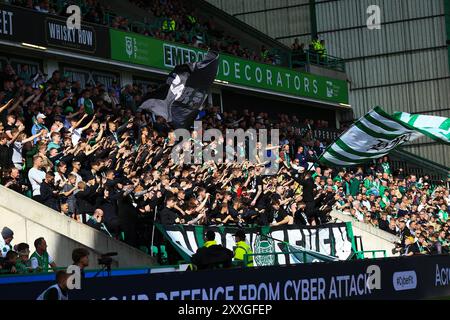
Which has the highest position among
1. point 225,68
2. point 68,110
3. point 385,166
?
point 225,68

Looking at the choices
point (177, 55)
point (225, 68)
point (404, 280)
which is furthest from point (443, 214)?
point (404, 280)

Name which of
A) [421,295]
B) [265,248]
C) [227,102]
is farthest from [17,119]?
[227,102]

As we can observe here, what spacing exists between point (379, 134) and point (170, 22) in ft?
40.0

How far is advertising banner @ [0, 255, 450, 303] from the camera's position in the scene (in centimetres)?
1054

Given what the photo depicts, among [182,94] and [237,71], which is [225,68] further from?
[182,94]

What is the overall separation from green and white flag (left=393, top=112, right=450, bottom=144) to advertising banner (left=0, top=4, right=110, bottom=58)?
31.5 feet

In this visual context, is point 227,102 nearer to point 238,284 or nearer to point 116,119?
point 116,119

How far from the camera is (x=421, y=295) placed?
19.0 m

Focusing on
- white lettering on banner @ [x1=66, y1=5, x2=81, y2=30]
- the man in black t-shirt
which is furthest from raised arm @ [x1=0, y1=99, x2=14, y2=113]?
white lettering on banner @ [x1=66, y1=5, x2=81, y2=30]

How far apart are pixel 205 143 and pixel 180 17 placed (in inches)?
456

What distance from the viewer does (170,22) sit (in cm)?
3198

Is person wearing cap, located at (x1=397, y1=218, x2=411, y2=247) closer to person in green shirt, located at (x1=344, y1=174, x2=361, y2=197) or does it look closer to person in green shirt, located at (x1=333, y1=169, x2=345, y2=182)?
person in green shirt, located at (x1=344, y1=174, x2=361, y2=197)

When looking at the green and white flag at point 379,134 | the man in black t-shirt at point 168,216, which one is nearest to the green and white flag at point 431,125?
the green and white flag at point 379,134

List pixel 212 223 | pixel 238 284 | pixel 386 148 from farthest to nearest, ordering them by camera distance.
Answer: pixel 386 148
pixel 212 223
pixel 238 284
